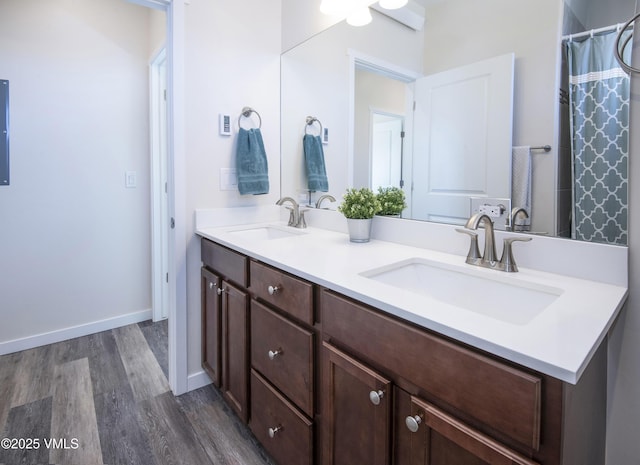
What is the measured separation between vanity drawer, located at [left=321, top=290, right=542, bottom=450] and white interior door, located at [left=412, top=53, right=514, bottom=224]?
2.11 ft

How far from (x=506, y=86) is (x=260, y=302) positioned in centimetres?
111

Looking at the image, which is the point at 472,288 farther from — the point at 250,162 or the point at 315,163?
the point at 250,162

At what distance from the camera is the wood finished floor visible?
4.79ft

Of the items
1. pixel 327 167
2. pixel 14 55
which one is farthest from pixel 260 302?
pixel 14 55

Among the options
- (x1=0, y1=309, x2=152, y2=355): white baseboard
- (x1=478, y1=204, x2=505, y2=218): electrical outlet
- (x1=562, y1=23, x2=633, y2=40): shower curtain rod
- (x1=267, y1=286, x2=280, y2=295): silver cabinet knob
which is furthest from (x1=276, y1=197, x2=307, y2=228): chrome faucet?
(x1=0, y1=309, x2=152, y2=355): white baseboard

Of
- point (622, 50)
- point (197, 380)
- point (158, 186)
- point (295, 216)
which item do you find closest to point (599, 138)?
point (622, 50)

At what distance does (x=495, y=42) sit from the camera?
1174 mm

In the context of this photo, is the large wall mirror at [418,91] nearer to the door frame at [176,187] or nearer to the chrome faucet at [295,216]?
the chrome faucet at [295,216]

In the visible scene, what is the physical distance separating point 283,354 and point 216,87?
4.65ft

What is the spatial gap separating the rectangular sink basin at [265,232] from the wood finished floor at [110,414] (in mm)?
854

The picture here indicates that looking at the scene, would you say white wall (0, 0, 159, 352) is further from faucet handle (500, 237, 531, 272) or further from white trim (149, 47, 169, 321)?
faucet handle (500, 237, 531, 272)

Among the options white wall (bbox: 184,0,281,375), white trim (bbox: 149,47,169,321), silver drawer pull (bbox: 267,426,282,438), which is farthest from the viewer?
white trim (bbox: 149,47,169,321)

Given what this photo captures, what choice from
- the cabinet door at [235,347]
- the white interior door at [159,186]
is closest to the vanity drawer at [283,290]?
the cabinet door at [235,347]

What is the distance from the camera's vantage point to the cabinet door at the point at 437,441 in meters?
0.64
